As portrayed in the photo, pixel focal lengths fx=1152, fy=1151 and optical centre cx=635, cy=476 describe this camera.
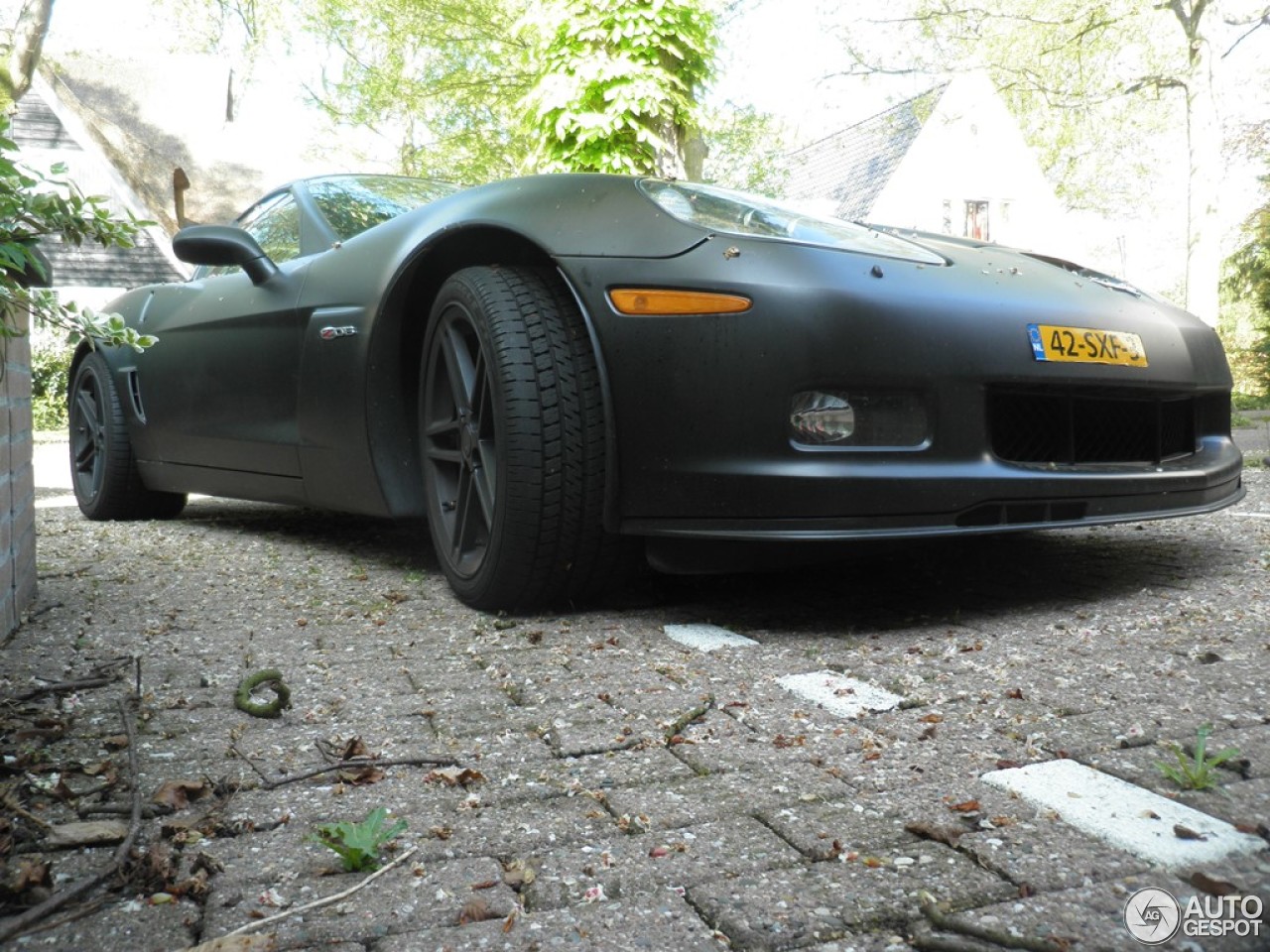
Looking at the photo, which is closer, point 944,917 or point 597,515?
point 944,917

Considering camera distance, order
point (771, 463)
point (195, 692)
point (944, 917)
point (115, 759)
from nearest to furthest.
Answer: point (944, 917), point (115, 759), point (195, 692), point (771, 463)

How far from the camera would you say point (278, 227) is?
3.88m

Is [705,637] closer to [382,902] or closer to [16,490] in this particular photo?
[382,902]

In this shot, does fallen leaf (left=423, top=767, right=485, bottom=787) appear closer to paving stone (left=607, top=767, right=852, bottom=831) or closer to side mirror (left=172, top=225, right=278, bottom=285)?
paving stone (left=607, top=767, right=852, bottom=831)

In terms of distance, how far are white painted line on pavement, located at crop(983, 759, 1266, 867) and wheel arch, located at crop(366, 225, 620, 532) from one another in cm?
177

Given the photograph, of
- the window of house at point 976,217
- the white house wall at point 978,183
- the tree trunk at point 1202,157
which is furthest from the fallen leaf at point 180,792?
the window of house at point 976,217

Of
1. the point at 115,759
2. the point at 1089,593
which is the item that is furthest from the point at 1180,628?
the point at 115,759

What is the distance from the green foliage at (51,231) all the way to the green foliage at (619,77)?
28.9ft

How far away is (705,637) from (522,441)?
1.88 feet

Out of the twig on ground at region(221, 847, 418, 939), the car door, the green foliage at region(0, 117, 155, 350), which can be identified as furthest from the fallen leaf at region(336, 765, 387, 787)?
the car door

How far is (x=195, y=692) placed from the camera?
6.99 ft

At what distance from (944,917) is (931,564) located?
2222 millimetres

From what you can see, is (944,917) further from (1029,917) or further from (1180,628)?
(1180,628)

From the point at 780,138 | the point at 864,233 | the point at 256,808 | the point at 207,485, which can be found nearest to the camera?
the point at 256,808
